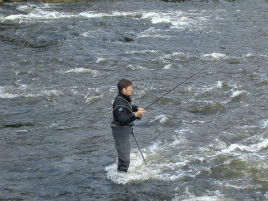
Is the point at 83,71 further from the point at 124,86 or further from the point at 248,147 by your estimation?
the point at 124,86

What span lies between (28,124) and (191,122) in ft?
12.7

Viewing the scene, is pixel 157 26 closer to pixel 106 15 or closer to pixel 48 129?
pixel 106 15

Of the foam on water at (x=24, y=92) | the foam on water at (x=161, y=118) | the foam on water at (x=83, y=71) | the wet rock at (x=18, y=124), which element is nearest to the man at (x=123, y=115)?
the foam on water at (x=161, y=118)

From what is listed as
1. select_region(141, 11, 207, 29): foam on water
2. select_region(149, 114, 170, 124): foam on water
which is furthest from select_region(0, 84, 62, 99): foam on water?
select_region(141, 11, 207, 29): foam on water

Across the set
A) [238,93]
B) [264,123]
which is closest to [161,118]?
[264,123]

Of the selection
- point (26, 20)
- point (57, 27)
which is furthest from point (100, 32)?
point (26, 20)

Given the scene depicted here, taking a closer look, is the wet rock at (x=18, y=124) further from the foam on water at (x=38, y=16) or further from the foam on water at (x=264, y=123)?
the foam on water at (x=38, y=16)

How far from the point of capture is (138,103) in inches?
534

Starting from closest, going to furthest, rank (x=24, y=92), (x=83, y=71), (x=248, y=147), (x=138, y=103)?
(x=248, y=147), (x=138, y=103), (x=24, y=92), (x=83, y=71)

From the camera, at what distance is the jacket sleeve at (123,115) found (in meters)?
8.51

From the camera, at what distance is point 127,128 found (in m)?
8.68

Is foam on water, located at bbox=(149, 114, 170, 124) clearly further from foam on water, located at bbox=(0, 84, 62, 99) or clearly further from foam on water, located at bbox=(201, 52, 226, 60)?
foam on water, located at bbox=(201, 52, 226, 60)

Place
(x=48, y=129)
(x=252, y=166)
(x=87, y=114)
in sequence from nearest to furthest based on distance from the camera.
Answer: (x=252, y=166)
(x=48, y=129)
(x=87, y=114)

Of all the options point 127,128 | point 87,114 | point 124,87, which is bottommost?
point 87,114
